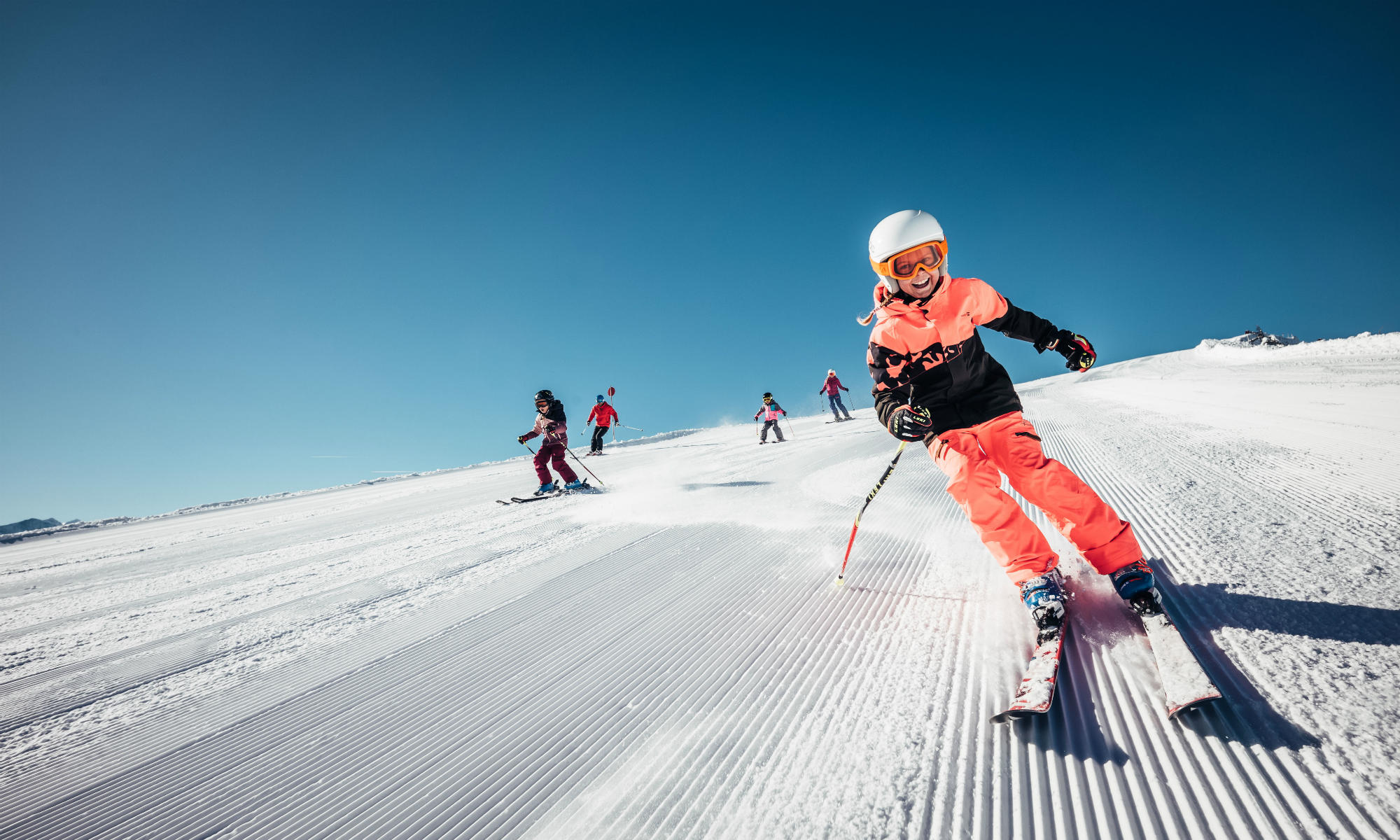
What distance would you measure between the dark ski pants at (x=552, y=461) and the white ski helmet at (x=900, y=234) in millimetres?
7482

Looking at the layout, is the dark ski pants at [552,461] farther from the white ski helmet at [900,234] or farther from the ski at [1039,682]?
the ski at [1039,682]

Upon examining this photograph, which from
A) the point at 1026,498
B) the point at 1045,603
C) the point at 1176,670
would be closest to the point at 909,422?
the point at 1026,498

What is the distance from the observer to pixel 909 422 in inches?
92.2

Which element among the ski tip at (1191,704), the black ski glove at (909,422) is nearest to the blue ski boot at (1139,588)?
the ski tip at (1191,704)

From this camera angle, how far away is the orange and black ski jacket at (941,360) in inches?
98.2

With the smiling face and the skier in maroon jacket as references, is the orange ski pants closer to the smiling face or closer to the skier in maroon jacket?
the smiling face

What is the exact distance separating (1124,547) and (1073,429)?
6580mm

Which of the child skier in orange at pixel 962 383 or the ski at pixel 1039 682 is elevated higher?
the child skier in orange at pixel 962 383

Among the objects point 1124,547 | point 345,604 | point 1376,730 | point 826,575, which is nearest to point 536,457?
point 345,604

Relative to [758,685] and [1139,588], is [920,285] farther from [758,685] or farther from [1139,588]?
[758,685]

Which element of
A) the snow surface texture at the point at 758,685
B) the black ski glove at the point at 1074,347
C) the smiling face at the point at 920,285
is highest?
the smiling face at the point at 920,285

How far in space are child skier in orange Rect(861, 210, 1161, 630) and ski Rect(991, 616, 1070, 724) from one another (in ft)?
1.01

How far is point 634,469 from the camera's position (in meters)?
11.1

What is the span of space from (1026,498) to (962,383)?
630 mm
